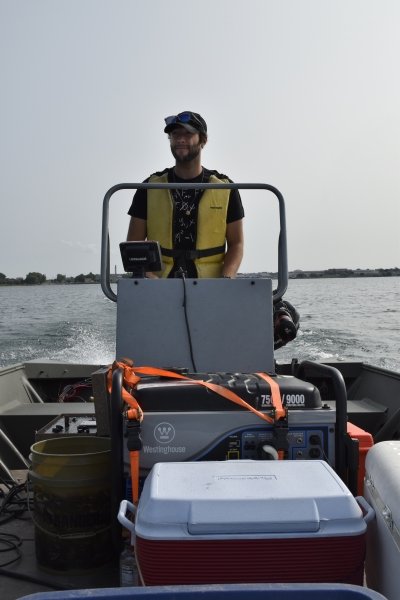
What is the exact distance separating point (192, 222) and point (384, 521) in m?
2.15

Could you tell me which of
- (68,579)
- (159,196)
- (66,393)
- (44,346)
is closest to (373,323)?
(44,346)

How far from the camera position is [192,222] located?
3.33 meters

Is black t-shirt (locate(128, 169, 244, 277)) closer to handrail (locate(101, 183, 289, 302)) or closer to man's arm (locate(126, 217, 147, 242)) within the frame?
man's arm (locate(126, 217, 147, 242))


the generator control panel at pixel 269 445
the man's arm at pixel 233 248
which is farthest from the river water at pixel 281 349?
the generator control panel at pixel 269 445

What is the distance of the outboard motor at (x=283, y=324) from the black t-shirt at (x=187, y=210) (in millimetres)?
527

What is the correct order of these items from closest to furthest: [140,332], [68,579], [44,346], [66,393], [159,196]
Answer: [68,579]
[140,332]
[159,196]
[66,393]
[44,346]

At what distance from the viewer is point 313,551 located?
142 centimetres

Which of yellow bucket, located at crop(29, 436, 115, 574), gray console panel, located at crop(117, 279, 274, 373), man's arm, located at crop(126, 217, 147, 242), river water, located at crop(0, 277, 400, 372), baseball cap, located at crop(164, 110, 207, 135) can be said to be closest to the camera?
yellow bucket, located at crop(29, 436, 115, 574)

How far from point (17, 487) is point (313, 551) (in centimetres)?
195

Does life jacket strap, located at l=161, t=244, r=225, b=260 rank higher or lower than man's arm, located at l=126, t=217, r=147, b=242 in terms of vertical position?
lower

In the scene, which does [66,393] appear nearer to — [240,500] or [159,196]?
[159,196]

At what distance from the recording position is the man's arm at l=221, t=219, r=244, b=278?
3297 mm

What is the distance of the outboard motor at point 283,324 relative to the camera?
2994 mm

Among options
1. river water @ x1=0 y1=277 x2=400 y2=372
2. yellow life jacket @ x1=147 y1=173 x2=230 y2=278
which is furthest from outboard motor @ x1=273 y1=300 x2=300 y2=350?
river water @ x1=0 y1=277 x2=400 y2=372
